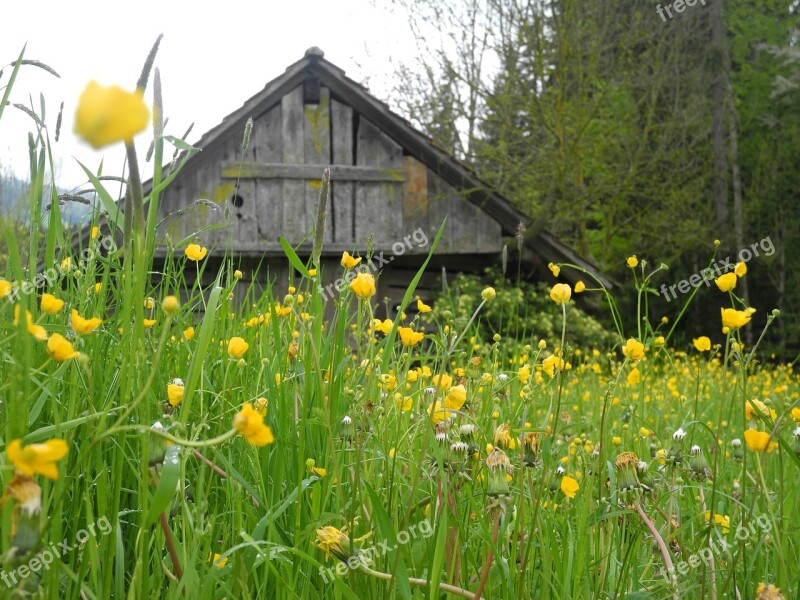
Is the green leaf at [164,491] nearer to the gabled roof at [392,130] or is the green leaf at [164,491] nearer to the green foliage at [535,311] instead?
the gabled roof at [392,130]

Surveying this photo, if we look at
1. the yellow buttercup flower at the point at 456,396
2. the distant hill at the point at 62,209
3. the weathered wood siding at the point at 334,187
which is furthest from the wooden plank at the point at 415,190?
the yellow buttercup flower at the point at 456,396

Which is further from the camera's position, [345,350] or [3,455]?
[345,350]

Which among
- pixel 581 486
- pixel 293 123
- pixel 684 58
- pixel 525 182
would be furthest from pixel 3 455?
pixel 684 58

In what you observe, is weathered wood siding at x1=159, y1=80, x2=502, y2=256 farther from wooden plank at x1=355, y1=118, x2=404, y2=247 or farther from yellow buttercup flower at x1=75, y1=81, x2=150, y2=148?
yellow buttercup flower at x1=75, y1=81, x2=150, y2=148

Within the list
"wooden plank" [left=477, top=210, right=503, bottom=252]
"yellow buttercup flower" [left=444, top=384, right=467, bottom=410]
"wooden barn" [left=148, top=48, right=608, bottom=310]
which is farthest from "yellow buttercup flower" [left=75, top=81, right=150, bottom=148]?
"wooden plank" [left=477, top=210, right=503, bottom=252]

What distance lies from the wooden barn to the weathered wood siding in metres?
0.01

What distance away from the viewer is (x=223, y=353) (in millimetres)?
1861

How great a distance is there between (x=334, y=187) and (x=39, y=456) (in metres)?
10.5

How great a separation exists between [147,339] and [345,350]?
49 centimetres

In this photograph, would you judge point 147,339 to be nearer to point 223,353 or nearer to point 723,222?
point 223,353

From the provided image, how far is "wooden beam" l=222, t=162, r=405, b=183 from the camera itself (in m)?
10.4

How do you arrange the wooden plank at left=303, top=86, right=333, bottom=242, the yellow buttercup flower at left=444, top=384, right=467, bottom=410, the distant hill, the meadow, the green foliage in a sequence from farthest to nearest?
the green foliage
the wooden plank at left=303, top=86, right=333, bottom=242
the distant hill
the yellow buttercup flower at left=444, top=384, right=467, bottom=410
the meadow

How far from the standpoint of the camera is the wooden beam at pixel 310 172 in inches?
411

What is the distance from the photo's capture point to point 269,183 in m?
10.6
